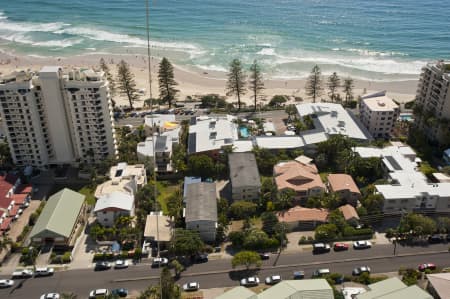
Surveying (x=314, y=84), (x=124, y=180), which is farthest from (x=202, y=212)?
(x=314, y=84)

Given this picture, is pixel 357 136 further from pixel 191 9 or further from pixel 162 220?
pixel 191 9

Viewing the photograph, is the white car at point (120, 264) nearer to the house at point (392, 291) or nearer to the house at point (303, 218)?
the house at point (303, 218)

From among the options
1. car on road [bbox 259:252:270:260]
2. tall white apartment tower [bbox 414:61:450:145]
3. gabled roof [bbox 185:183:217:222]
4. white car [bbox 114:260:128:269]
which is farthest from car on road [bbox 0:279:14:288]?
tall white apartment tower [bbox 414:61:450:145]

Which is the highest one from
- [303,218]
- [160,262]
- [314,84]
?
[314,84]

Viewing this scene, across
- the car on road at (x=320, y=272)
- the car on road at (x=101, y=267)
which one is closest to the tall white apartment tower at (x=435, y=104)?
the car on road at (x=320, y=272)

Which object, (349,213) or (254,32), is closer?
(349,213)

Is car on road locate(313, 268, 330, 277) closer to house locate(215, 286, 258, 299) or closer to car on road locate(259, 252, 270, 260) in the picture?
car on road locate(259, 252, 270, 260)

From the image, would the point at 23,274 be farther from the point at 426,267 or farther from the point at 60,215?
the point at 426,267
